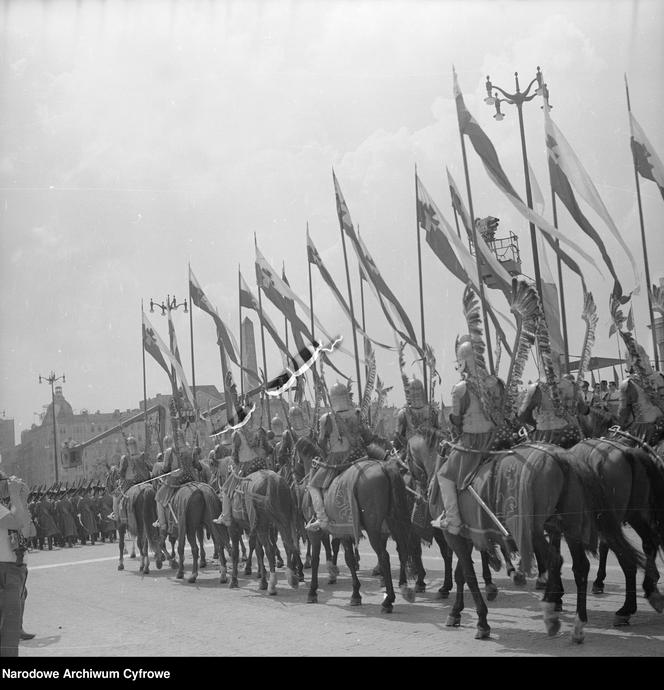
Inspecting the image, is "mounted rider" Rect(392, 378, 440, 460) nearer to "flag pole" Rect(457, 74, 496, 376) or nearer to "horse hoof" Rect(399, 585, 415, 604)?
"flag pole" Rect(457, 74, 496, 376)

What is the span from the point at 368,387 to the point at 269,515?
8.23 feet

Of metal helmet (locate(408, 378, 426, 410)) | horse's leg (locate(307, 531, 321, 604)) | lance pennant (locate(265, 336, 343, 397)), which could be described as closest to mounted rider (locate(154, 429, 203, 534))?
lance pennant (locate(265, 336, 343, 397))

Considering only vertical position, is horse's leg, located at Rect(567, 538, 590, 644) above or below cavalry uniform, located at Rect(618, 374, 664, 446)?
below

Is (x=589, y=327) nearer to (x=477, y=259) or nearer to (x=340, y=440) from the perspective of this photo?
(x=477, y=259)

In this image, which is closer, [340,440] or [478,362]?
[478,362]

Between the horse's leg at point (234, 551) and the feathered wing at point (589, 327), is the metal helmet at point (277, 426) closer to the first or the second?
the horse's leg at point (234, 551)

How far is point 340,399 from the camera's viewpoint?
1081cm

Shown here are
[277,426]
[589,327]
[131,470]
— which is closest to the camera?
[589,327]

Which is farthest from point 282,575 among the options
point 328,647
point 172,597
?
point 328,647

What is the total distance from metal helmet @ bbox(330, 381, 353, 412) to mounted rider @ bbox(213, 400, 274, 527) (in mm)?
2448

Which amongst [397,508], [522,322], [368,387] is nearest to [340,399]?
[368,387]

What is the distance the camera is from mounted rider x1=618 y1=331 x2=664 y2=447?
922 centimetres

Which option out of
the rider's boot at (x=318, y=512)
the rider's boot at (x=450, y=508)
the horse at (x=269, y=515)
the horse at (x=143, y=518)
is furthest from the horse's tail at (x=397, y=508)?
the horse at (x=143, y=518)
